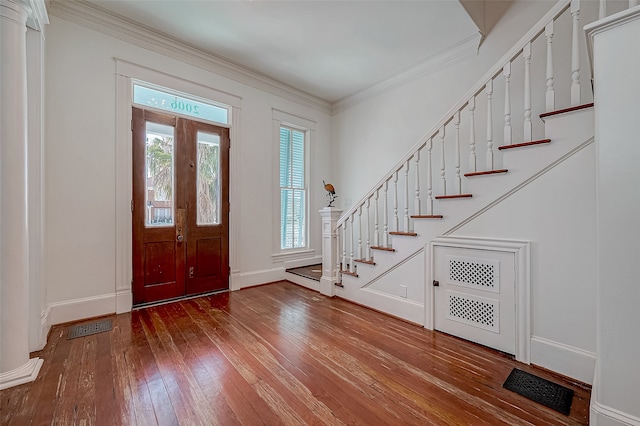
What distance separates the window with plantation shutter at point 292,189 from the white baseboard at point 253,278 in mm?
465

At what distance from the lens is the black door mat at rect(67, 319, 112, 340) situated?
102 inches

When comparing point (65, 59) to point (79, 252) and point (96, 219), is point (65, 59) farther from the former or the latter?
point (79, 252)

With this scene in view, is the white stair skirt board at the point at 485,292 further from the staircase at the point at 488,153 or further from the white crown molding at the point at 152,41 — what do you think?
the white crown molding at the point at 152,41

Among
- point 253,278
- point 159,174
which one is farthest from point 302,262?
point 159,174

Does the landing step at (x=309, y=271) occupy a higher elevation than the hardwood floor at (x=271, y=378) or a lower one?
higher

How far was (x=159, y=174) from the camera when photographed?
341 centimetres

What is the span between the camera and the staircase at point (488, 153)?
2012mm

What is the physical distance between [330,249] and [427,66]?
3.02m

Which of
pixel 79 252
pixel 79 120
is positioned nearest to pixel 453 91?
pixel 79 120

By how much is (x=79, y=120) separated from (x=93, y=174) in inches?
23.3

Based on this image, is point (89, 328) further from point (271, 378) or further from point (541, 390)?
point (541, 390)

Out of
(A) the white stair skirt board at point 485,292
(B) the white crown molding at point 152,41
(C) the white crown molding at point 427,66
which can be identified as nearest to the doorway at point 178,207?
(B) the white crown molding at point 152,41

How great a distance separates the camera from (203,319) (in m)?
2.97

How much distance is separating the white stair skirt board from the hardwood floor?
131 mm
